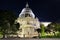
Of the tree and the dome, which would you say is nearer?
the tree

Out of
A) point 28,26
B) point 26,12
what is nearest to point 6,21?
point 28,26

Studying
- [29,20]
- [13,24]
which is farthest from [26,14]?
[13,24]

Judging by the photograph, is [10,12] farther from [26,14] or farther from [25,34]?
[26,14]

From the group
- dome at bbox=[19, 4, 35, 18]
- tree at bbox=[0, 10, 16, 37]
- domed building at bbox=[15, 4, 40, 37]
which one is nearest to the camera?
tree at bbox=[0, 10, 16, 37]

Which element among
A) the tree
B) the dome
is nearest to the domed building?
the dome

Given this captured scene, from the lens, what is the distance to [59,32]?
51.8 feet

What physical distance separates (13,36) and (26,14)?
440 cm

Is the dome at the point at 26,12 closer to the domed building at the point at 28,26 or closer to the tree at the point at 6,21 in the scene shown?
the domed building at the point at 28,26

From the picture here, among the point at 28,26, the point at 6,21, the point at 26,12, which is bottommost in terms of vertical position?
the point at 28,26

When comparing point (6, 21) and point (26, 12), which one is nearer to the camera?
point (6, 21)

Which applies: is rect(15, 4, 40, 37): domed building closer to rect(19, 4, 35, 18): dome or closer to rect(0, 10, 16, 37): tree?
rect(19, 4, 35, 18): dome

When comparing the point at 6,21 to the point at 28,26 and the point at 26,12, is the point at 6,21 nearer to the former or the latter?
the point at 28,26

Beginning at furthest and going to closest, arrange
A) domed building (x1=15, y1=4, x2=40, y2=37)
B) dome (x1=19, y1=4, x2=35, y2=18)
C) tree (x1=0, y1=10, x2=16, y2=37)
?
dome (x1=19, y1=4, x2=35, y2=18)
domed building (x1=15, y1=4, x2=40, y2=37)
tree (x1=0, y1=10, x2=16, y2=37)

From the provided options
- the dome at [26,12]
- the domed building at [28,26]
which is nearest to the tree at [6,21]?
the domed building at [28,26]
